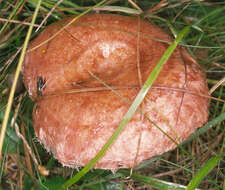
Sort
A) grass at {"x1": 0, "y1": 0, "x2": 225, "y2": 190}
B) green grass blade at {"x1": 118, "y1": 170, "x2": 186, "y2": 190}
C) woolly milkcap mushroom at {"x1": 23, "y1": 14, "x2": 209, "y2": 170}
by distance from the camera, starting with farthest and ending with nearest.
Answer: grass at {"x1": 0, "y1": 0, "x2": 225, "y2": 190}, green grass blade at {"x1": 118, "y1": 170, "x2": 186, "y2": 190}, woolly milkcap mushroom at {"x1": 23, "y1": 14, "x2": 209, "y2": 170}

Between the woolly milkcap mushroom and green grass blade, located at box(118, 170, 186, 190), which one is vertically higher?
the woolly milkcap mushroom

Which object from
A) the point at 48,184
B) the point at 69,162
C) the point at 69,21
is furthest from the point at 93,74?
the point at 48,184

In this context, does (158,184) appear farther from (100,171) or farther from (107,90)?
(107,90)

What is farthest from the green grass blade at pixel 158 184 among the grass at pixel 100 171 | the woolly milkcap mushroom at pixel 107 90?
the woolly milkcap mushroom at pixel 107 90

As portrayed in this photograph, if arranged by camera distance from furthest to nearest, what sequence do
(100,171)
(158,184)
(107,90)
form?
(100,171)
(158,184)
(107,90)

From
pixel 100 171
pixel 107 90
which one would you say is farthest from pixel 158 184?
pixel 107 90

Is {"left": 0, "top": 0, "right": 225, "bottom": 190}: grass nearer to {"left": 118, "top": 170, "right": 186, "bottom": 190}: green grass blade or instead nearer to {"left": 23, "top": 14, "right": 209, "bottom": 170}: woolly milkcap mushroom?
{"left": 118, "top": 170, "right": 186, "bottom": 190}: green grass blade

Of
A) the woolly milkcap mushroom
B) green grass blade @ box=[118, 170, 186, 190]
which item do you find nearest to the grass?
green grass blade @ box=[118, 170, 186, 190]

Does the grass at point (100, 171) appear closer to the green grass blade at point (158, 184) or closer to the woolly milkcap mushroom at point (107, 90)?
the green grass blade at point (158, 184)

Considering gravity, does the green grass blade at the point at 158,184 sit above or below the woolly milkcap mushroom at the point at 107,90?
below
